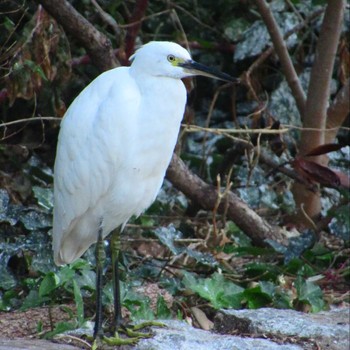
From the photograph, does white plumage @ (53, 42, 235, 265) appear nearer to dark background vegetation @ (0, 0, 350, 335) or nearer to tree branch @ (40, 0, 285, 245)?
dark background vegetation @ (0, 0, 350, 335)

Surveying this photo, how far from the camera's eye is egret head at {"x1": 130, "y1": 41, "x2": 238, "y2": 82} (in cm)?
358

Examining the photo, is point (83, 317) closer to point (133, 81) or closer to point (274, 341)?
point (274, 341)

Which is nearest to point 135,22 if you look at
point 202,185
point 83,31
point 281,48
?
point 83,31

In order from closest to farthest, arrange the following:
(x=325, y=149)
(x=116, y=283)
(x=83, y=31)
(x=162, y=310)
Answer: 1. (x=116, y=283)
2. (x=162, y=310)
3. (x=83, y=31)
4. (x=325, y=149)

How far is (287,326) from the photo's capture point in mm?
3941

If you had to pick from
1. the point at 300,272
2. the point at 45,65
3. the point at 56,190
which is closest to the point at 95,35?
the point at 45,65

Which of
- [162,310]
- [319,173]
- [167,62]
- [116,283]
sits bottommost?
[162,310]

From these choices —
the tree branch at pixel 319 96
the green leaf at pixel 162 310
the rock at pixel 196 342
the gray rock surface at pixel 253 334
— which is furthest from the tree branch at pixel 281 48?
the rock at pixel 196 342

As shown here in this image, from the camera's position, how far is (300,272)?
4.93 meters

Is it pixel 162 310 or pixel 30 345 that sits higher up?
pixel 30 345

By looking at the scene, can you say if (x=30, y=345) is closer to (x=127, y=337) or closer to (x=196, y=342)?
(x=127, y=337)

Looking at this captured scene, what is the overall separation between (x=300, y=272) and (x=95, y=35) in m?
1.66

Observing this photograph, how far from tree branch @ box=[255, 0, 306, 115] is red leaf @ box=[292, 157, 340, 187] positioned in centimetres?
68

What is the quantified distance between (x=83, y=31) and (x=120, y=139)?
1.38 m
